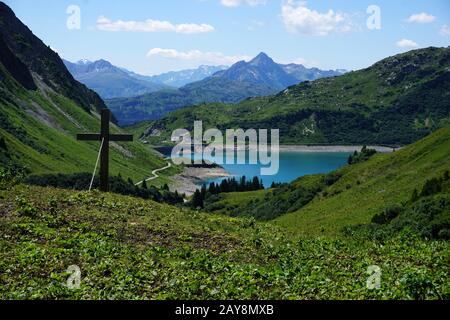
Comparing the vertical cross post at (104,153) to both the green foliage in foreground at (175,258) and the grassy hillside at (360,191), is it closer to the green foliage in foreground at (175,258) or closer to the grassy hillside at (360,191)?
the green foliage in foreground at (175,258)

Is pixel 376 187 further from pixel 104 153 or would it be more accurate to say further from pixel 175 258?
pixel 175 258

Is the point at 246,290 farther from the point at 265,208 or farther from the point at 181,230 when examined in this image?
the point at 265,208

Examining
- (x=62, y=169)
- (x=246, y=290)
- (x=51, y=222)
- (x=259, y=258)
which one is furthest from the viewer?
(x=62, y=169)

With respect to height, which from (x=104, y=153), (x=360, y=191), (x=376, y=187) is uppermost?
(x=104, y=153)

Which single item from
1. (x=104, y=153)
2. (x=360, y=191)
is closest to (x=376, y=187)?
(x=360, y=191)

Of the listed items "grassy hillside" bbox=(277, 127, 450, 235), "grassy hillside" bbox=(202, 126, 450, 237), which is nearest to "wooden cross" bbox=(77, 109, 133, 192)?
"grassy hillside" bbox=(202, 126, 450, 237)

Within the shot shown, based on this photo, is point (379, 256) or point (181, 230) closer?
point (379, 256)

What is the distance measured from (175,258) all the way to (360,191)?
218 ft

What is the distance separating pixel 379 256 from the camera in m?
21.2

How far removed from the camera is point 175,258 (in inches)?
781

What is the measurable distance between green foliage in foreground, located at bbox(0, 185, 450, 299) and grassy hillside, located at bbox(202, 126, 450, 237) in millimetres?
20180
